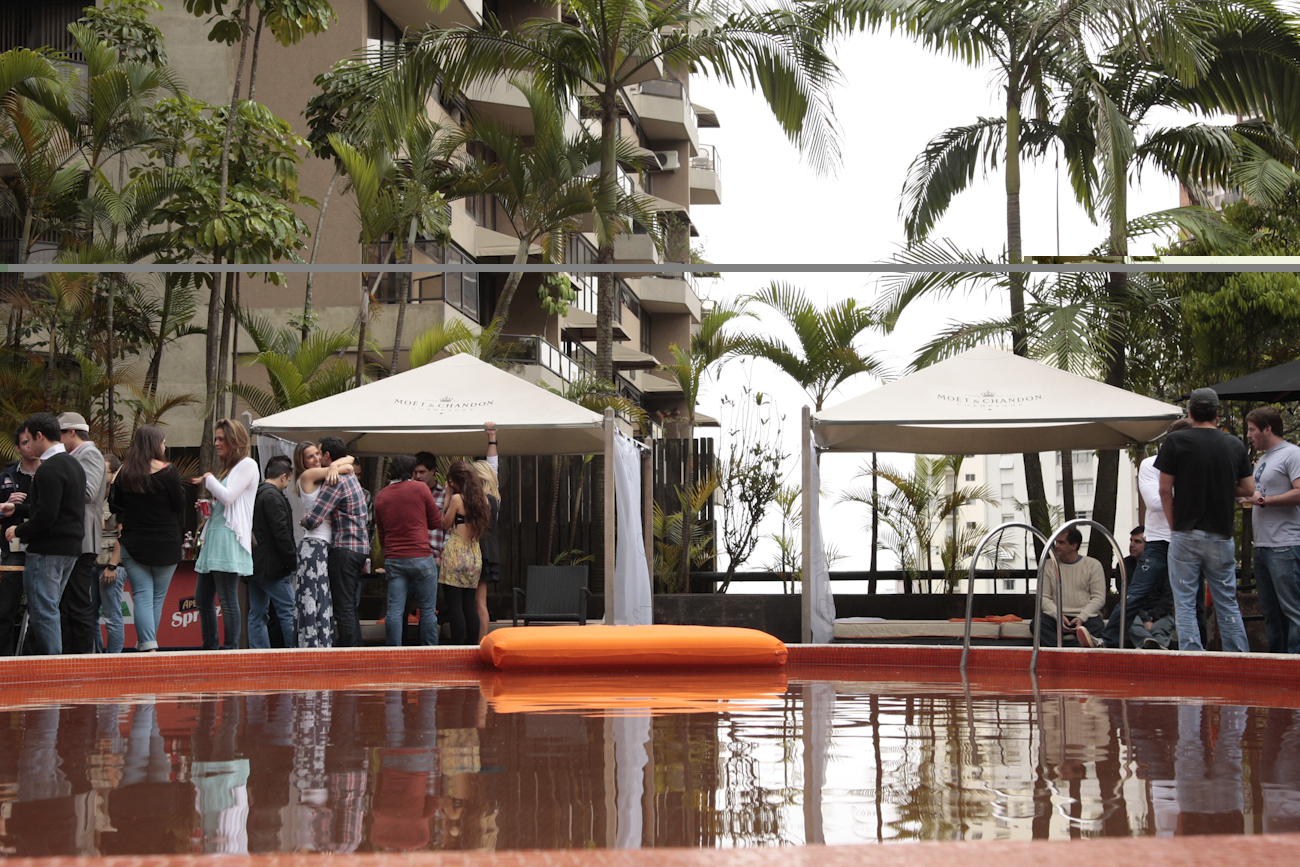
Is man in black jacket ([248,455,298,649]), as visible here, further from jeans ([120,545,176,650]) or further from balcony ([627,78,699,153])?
balcony ([627,78,699,153])

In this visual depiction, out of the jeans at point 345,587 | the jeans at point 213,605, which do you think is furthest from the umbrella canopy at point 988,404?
the jeans at point 213,605

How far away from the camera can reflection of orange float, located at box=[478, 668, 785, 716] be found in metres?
5.36

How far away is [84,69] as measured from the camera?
19.6 m

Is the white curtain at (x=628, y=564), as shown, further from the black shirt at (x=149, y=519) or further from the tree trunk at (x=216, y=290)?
the tree trunk at (x=216, y=290)

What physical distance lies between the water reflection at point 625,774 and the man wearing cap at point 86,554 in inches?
82.4

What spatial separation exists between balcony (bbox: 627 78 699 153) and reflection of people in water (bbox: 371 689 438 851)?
3351 centimetres

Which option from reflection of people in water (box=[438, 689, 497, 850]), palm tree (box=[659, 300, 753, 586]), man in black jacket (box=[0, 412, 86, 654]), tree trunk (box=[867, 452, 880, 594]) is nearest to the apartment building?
palm tree (box=[659, 300, 753, 586])

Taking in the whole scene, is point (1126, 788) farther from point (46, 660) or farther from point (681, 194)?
point (681, 194)

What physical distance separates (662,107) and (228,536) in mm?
32057

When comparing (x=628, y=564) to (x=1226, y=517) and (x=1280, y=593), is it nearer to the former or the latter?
(x=1226, y=517)

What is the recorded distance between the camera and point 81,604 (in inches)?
291

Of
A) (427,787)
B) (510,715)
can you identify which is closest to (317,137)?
(510,715)

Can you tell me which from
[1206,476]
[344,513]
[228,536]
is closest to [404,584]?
[344,513]

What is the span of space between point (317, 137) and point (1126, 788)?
15.9 meters
